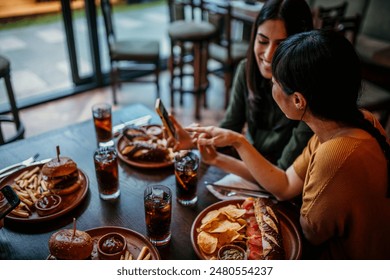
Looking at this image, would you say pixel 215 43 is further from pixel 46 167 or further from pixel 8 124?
pixel 46 167

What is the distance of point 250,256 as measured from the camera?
108cm

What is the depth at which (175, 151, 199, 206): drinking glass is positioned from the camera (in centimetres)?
128

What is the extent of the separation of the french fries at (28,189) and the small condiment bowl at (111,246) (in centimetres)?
31

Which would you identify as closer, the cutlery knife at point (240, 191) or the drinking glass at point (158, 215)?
the drinking glass at point (158, 215)

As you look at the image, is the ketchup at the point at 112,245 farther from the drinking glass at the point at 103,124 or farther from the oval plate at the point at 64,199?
the drinking glass at the point at 103,124

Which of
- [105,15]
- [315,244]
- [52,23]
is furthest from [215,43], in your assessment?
[315,244]

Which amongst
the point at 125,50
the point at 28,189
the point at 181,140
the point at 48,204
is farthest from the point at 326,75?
the point at 125,50

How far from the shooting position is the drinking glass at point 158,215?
1.11 metres

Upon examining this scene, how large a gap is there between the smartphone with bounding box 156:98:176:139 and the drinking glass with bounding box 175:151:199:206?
18 centimetres

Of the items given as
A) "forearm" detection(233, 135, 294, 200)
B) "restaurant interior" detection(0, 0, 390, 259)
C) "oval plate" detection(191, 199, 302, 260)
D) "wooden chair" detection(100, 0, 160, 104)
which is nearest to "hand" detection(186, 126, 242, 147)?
"forearm" detection(233, 135, 294, 200)

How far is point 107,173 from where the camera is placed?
129 cm

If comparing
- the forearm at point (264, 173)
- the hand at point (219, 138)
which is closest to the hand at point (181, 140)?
the hand at point (219, 138)

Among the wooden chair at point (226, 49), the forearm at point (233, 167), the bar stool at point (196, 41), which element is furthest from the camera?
the bar stool at point (196, 41)

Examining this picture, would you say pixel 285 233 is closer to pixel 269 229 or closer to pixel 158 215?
pixel 269 229
